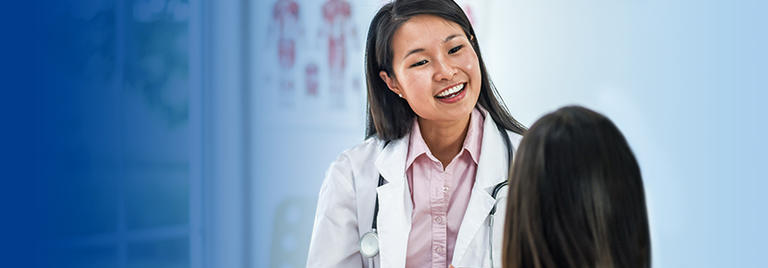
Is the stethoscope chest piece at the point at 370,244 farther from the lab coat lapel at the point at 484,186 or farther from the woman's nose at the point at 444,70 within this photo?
the woman's nose at the point at 444,70

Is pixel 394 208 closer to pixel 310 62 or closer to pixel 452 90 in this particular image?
pixel 452 90

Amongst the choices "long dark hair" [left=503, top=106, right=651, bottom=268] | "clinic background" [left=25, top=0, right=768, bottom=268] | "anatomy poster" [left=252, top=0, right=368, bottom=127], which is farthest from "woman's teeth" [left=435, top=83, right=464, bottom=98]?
"anatomy poster" [left=252, top=0, right=368, bottom=127]

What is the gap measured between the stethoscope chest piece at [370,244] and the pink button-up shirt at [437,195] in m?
0.07

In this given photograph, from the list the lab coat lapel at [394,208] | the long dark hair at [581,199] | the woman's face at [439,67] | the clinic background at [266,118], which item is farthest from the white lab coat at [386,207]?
the clinic background at [266,118]

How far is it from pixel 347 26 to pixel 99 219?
3.99 feet

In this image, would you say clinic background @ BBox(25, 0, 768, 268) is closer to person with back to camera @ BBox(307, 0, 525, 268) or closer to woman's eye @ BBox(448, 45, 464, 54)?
person with back to camera @ BBox(307, 0, 525, 268)

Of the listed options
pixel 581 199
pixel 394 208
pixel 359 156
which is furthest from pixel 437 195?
pixel 581 199

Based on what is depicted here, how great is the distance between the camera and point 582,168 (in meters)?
0.83

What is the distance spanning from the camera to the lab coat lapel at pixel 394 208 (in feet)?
4.69

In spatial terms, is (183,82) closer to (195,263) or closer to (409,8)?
(195,263)

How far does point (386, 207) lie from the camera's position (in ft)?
4.79

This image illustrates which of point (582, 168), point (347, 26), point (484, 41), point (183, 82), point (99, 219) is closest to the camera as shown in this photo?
point (582, 168)

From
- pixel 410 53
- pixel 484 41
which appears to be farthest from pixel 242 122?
pixel 484 41

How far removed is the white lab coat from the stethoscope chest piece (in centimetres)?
1
